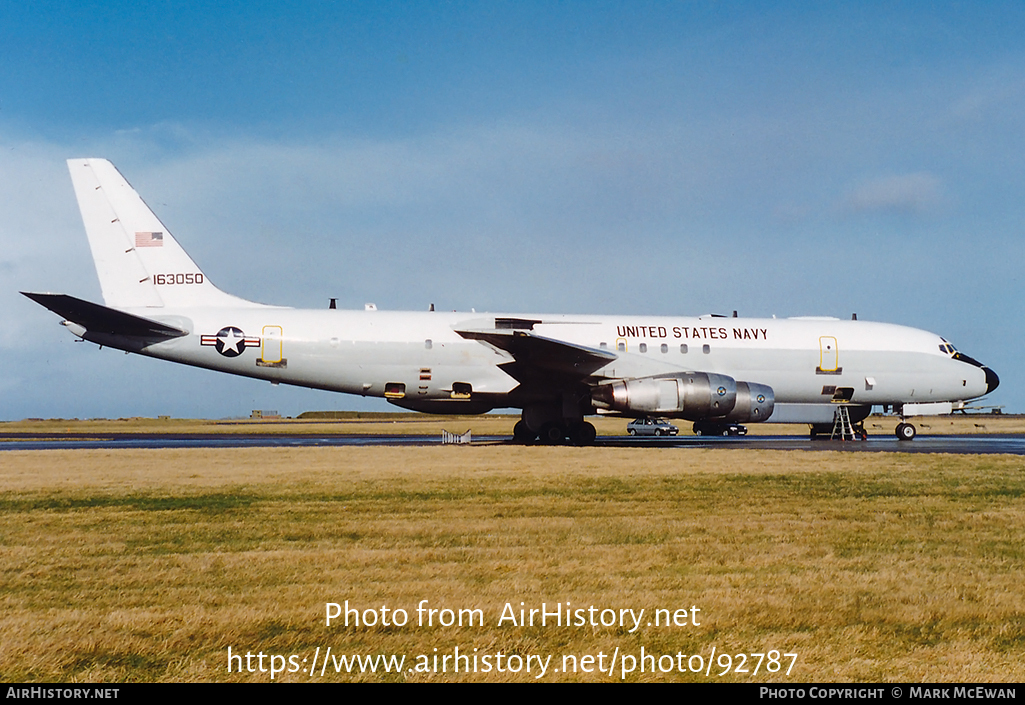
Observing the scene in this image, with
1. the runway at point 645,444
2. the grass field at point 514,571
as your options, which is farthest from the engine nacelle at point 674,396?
the grass field at point 514,571

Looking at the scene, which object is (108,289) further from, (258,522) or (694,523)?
(694,523)

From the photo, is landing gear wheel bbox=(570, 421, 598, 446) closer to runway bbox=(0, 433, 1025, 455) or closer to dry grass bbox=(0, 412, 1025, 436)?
runway bbox=(0, 433, 1025, 455)

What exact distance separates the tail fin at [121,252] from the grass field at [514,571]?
11.1 meters

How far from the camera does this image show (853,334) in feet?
81.3

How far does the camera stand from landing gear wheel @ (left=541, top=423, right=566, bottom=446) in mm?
22188

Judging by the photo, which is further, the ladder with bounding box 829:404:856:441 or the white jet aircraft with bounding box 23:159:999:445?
the ladder with bounding box 829:404:856:441

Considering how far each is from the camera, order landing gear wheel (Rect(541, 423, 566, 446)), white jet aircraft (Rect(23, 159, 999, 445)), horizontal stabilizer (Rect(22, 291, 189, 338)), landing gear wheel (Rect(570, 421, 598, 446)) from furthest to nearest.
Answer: landing gear wheel (Rect(541, 423, 566, 446)), landing gear wheel (Rect(570, 421, 598, 446)), white jet aircraft (Rect(23, 159, 999, 445)), horizontal stabilizer (Rect(22, 291, 189, 338))

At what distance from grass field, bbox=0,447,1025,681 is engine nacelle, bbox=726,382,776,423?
334 inches

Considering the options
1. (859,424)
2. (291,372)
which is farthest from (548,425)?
(859,424)

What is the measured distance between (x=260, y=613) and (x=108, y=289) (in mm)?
20159

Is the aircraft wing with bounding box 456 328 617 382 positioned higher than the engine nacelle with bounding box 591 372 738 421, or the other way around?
the aircraft wing with bounding box 456 328 617 382

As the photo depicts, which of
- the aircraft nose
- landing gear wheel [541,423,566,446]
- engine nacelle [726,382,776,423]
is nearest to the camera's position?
engine nacelle [726,382,776,423]

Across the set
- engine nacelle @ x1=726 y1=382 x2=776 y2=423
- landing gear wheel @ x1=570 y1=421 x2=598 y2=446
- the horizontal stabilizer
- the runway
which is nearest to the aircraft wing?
landing gear wheel @ x1=570 y1=421 x2=598 y2=446

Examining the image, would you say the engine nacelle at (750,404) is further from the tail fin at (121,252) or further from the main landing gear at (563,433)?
the tail fin at (121,252)
